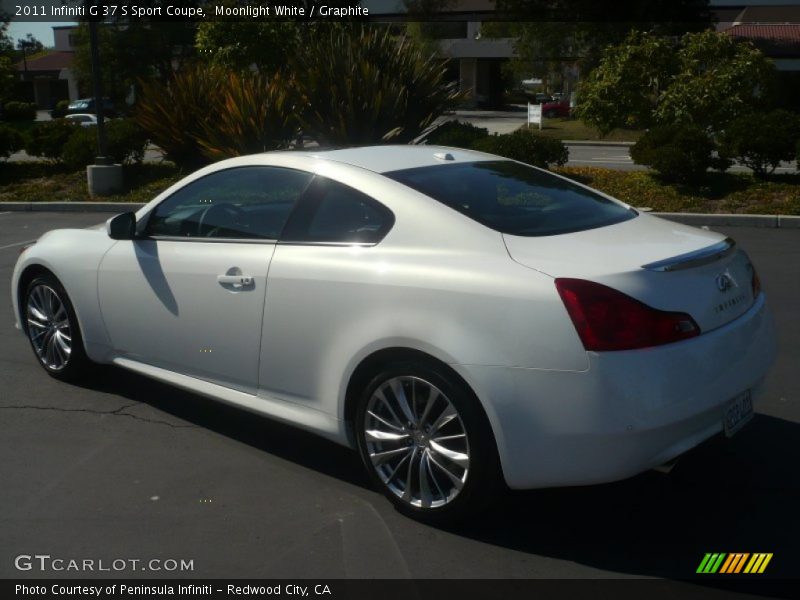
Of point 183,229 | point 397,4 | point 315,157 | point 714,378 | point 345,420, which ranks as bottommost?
point 345,420

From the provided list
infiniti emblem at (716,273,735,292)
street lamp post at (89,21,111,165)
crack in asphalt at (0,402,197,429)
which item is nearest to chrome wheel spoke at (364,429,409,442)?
infiniti emblem at (716,273,735,292)

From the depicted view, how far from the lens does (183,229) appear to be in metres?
5.27

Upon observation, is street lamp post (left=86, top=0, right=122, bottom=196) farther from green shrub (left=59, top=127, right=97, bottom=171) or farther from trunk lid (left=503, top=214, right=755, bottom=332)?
trunk lid (left=503, top=214, right=755, bottom=332)

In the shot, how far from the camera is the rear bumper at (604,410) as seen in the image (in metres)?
3.52

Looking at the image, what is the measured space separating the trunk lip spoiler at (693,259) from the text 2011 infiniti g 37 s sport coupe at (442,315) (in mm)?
13

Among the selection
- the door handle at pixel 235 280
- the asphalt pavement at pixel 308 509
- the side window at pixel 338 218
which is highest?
the side window at pixel 338 218

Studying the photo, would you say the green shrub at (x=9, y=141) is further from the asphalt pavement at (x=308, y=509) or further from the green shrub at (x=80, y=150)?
the asphalt pavement at (x=308, y=509)

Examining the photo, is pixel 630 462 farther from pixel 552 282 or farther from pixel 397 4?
pixel 397 4

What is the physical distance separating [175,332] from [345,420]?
1.26 m

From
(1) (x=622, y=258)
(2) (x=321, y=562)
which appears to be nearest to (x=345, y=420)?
(2) (x=321, y=562)

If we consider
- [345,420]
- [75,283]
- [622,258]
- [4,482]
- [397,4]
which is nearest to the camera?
[622,258]

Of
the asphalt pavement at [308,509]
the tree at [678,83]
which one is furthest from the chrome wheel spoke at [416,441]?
the tree at [678,83]

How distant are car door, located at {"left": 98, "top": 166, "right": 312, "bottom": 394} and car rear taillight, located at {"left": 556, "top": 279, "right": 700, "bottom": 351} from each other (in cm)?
162

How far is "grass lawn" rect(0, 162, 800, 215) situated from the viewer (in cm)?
1345
